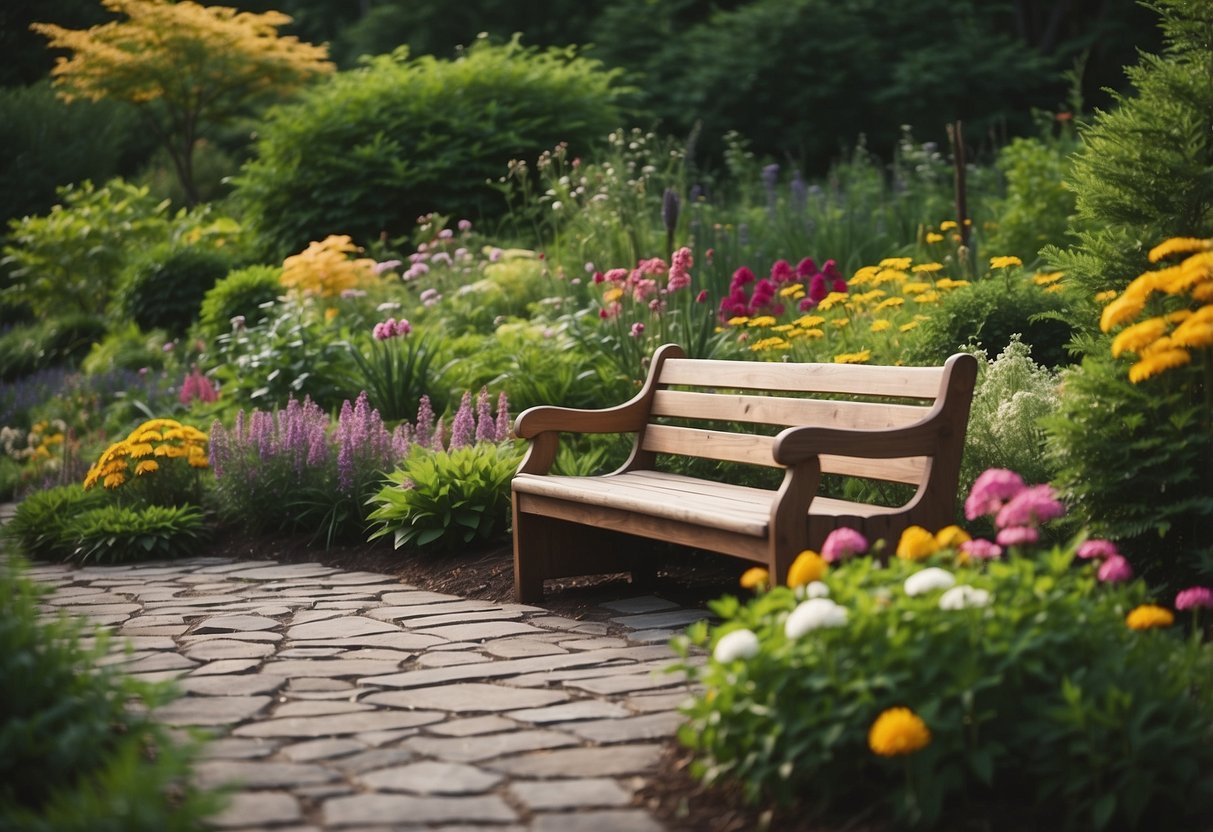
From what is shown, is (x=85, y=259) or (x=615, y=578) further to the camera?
(x=85, y=259)

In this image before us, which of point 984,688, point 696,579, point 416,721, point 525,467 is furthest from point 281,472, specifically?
point 984,688

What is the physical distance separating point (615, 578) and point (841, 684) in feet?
9.69

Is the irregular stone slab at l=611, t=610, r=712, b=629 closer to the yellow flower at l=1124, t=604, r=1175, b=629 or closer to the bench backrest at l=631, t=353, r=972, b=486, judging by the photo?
the bench backrest at l=631, t=353, r=972, b=486

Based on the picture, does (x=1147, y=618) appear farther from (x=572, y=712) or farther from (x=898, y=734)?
(x=572, y=712)

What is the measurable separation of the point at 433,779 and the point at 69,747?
0.80 meters

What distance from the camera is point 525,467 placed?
5.37 metres

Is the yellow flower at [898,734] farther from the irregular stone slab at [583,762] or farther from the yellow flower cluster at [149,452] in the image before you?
the yellow flower cluster at [149,452]

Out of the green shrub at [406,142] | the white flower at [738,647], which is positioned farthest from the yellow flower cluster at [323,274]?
the white flower at [738,647]

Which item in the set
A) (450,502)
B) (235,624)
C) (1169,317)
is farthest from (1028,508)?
(450,502)

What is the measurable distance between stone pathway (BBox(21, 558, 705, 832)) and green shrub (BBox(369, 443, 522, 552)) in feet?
1.09

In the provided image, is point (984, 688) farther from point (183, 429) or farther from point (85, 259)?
point (85, 259)

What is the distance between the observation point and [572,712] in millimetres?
3516

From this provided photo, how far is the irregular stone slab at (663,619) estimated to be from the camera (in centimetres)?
462

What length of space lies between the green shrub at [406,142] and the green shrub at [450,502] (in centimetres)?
678
